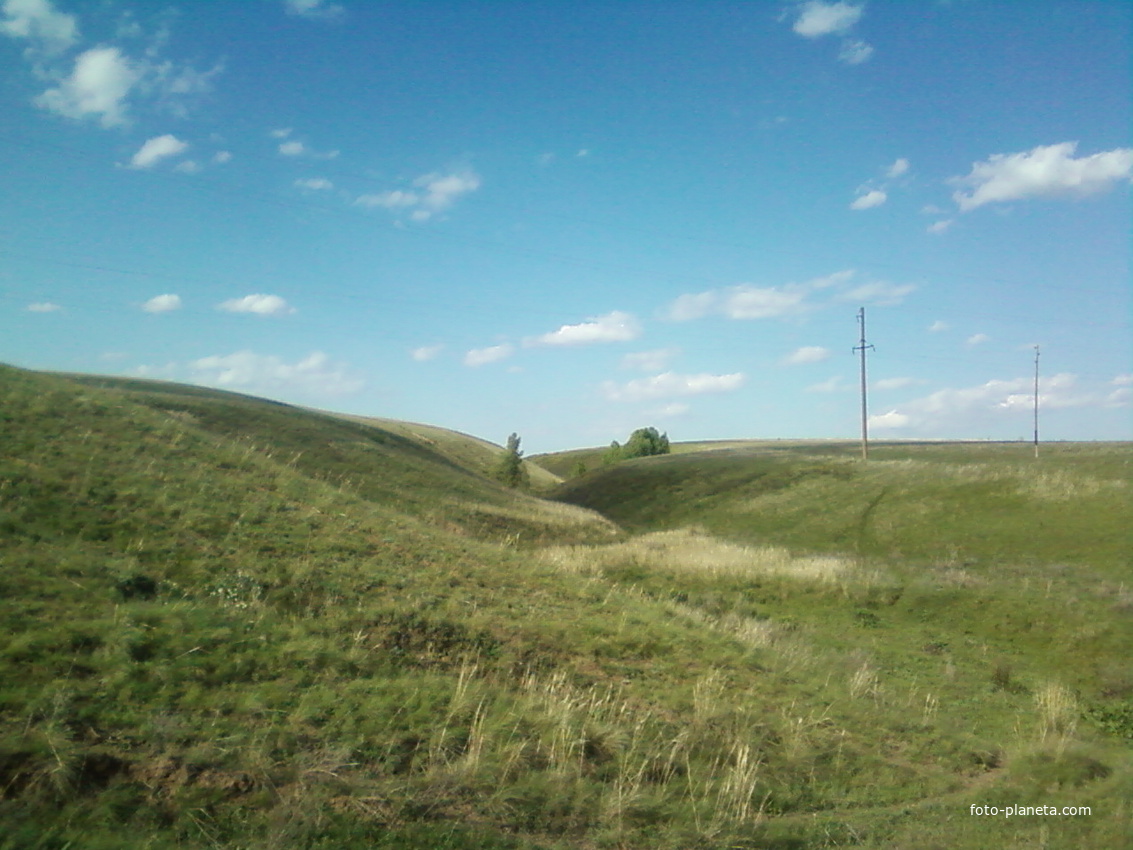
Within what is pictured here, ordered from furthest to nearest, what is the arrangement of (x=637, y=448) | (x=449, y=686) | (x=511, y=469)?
(x=637, y=448) → (x=511, y=469) → (x=449, y=686)

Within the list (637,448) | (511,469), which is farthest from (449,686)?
(637,448)

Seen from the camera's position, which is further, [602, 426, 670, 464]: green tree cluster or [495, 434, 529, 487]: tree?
[602, 426, 670, 464]: green tree cluster

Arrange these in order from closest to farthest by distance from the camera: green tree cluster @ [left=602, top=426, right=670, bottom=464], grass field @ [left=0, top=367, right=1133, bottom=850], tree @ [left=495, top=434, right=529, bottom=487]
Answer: grass field @ [left=0, top=367, right=1133, bottom=850] < tree @ [left=495, top=434, right=529, bottom=487] < green tree cluster @ [left=602, top=426, right=670, bottom=464]

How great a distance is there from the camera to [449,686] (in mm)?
9438

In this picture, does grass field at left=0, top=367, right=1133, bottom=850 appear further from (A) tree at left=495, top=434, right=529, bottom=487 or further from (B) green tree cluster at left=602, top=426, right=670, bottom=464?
(B) green tree cluster at left=602, top=426, right=670, bottom=464

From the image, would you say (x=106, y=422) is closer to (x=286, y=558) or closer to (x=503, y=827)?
(x=286, y=558)

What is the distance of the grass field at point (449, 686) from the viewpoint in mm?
6691

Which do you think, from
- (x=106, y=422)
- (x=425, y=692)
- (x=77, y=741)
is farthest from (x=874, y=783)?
(x=106, y=422)

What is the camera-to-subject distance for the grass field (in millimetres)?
6691

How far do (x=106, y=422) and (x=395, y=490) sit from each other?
1624cm

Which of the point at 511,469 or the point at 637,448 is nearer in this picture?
the point at 511,469

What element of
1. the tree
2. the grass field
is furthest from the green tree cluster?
the grass field

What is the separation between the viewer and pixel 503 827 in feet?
22.4

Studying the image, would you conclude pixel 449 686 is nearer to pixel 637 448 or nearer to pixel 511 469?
pixel 511 469
